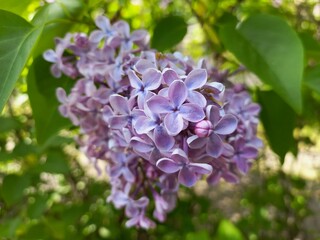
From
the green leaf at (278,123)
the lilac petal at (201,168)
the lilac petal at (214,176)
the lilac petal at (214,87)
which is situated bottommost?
the green leaf at (278,123)

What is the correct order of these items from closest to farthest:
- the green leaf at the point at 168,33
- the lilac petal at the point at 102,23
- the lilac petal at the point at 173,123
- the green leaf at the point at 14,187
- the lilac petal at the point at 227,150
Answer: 1. the lilac petal at the point at 173,123
2. the lilac petal at the point at 227,150
3. the lilac petal at the point at 102,23
4. the green leaf at the point at 168,33
5. the green leaf at the point at 14,187

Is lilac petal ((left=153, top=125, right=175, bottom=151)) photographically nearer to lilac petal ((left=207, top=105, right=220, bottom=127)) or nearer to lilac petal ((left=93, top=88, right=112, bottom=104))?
lilac petal ((left=207, top=105, right=220, bottom=127))

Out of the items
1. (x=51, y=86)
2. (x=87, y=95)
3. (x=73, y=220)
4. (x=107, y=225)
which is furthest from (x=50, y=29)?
(x=107, y=225)

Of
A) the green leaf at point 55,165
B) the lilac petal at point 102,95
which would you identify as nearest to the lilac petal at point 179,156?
the lilac petal at point 102,95

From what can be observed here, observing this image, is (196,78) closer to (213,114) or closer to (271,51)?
(213,114)

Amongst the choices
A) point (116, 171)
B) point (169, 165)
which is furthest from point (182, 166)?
point (116, 171)

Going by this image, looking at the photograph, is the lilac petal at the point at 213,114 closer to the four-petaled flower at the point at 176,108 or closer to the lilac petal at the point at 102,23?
the four-petaled flower at the point at 176,108

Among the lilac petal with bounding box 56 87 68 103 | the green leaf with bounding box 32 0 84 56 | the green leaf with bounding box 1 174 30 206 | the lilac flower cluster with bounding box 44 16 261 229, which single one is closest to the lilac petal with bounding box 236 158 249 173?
the lilac flower cluster with bounding box 44 16 261 229
